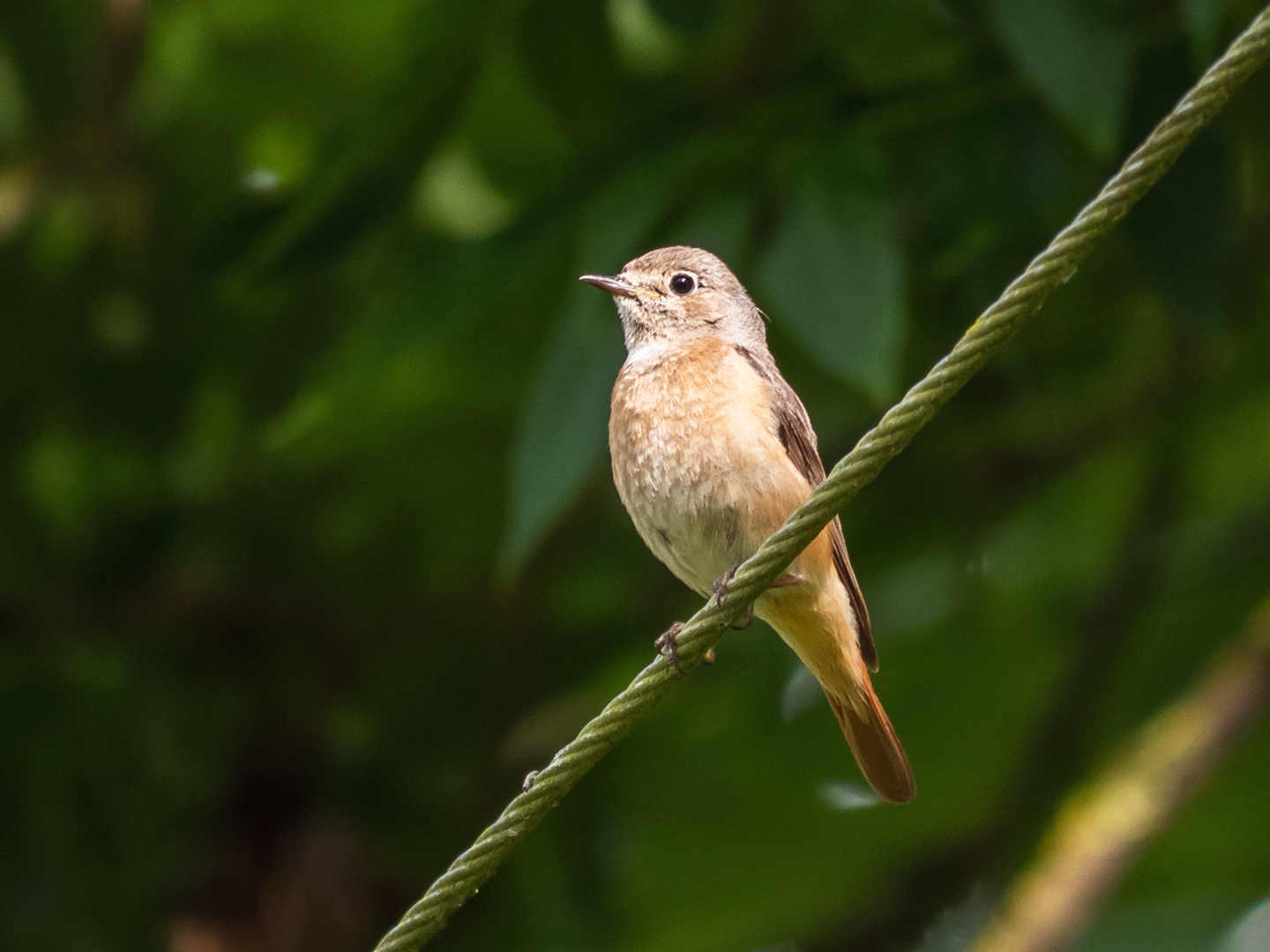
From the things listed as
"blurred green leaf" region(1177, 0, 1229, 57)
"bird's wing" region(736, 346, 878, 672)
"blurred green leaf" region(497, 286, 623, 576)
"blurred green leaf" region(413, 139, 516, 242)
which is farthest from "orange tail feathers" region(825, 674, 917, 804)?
"blurred green leaf" region(413, 139, 516, 242)

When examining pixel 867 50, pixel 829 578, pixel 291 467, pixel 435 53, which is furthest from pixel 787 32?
pixel 291 467

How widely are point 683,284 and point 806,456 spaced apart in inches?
32.8

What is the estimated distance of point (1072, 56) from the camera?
3.92 m

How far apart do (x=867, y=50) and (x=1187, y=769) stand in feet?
9.10

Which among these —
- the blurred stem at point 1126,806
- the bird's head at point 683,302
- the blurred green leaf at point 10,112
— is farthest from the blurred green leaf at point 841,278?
the blurred green leaf at point 10,112

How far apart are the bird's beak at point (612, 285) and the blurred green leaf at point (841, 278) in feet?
1.67

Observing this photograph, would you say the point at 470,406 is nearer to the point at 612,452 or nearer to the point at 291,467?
the point at 291,467

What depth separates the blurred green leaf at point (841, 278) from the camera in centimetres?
391

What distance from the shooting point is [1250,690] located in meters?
5.81

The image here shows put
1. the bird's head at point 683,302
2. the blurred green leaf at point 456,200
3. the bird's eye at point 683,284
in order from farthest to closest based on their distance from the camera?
the blurred green leaf at point 456,200 < the bird's eye at point 683,284 < the bird's head at point 683,302

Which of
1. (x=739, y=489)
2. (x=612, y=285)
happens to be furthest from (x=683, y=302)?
(x=739, y=489)

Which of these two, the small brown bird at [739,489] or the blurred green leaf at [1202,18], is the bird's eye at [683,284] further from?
the blurred green leaf at [1202,18]

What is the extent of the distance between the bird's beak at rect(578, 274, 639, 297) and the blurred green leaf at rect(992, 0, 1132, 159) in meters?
1.27

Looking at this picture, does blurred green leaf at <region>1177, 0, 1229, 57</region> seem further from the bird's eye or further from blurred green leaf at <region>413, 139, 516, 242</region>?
blurred green leaf at <region>413, 139, 516, 242</region>
